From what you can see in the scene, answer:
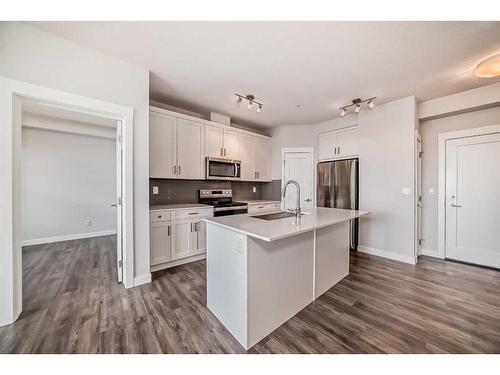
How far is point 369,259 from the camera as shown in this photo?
336 cm


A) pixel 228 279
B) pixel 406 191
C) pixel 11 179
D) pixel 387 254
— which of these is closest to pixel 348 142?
pixel 406 191

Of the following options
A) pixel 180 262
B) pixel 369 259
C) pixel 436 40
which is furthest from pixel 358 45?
pixel 180 262

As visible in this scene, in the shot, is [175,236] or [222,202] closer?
[175,236]

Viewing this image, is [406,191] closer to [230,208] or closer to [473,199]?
[473,199]

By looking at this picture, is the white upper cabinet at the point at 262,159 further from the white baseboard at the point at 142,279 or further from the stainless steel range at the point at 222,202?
the white baseboard at the point at 142,279

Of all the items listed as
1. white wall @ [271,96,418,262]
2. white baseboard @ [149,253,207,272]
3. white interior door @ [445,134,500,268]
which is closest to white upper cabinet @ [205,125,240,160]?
white baseboard @ [149,253,207,272]

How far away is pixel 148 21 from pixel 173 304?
8.76 feet

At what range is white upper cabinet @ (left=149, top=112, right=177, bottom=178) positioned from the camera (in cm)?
307

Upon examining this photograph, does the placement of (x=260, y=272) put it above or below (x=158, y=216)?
below

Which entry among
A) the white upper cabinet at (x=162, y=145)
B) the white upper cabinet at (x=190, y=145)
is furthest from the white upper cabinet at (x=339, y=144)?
the white upper cabinet at (x=162, y=145)

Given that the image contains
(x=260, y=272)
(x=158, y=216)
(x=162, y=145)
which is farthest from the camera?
(x=162, y=145)

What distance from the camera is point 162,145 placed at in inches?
125

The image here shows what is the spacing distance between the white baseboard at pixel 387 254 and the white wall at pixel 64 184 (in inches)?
220

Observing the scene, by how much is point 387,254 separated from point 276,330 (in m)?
2.76
